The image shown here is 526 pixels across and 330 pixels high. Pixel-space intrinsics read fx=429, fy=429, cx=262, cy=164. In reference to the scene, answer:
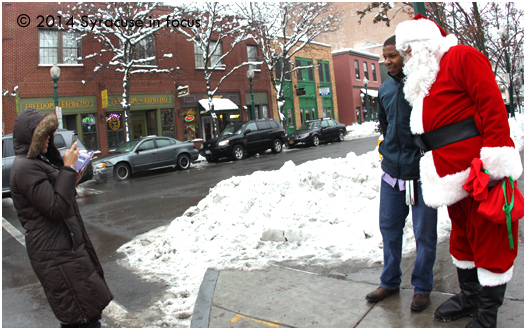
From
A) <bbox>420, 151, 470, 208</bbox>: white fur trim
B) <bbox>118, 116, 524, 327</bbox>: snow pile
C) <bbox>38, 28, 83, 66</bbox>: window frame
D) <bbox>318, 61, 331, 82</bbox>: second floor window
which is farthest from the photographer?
<bbox>318, 61, 331, 82</bbox>: second floor window

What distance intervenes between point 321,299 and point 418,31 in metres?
2.18

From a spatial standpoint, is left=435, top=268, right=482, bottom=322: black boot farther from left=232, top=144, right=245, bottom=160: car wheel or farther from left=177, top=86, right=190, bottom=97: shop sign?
left=177, top=86, right=190, bottom=97: shop sign

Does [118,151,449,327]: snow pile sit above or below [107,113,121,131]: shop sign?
below

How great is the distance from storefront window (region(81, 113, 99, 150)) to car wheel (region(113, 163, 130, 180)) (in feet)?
25.8

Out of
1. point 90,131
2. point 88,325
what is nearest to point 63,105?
point 90,131

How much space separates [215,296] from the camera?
379 cm

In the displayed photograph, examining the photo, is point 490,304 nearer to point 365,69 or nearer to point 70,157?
point 70,157

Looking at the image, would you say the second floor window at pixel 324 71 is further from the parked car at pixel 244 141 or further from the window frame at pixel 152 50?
the parked car at pixel 244 141

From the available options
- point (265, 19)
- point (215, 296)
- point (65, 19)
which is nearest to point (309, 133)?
point (265, 19)

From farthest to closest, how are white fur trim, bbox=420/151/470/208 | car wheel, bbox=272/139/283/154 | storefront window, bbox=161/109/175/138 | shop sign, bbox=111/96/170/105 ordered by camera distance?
storefront window, bbox=161/109/175/138 < shop sign, bbox=111/96/170/105 < car wheel, bbox=272/139/283/154 < white fur trim, bbox=420/151/470/208

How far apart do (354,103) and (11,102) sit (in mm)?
30255

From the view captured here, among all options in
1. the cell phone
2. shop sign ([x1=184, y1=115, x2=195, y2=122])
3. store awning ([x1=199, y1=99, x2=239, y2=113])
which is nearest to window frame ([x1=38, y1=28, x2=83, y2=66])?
shop sign ([x1=184, y1=115, x2=195, y2=122])

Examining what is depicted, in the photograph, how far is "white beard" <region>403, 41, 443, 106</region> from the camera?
282 cm

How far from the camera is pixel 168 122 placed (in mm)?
25281
